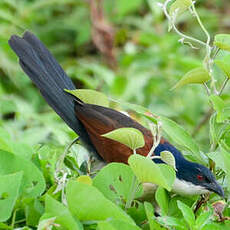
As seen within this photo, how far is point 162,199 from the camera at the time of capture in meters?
1.78

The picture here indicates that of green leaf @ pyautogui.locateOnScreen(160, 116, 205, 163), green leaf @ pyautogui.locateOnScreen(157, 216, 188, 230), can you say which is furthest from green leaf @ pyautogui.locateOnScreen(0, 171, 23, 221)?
green leaf @ pyautogui.locateOnScreen(160, 116, 205, 163)

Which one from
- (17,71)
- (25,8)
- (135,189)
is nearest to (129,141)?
(135,189)

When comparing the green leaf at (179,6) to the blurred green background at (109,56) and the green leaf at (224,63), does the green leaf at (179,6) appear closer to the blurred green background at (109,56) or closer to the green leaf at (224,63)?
the green leaf at (224,63)

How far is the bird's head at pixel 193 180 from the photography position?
1.94m

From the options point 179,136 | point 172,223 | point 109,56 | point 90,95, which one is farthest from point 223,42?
point 109,56

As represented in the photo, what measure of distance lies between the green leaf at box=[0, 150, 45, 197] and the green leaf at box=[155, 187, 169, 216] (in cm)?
33

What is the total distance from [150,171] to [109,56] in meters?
4.10

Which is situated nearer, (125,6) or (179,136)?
(179,136)

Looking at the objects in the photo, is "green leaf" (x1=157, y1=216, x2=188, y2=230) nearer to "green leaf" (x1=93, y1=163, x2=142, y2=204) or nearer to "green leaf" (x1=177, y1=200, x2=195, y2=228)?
"green leaf" (x1=177, y1=200, x2=195, y2=228)

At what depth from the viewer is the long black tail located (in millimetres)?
2258

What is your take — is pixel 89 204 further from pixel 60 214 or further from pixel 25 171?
pixel 25 171

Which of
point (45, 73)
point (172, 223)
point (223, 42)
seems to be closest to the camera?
point (172, 223)

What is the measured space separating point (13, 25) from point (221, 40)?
3995 millimetres

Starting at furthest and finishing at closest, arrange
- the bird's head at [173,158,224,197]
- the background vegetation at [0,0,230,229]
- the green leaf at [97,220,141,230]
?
the background vegetation at [0,0,230,229], the bird's head at [173,158,224,197], the green leaf at [97,220,141,230]
